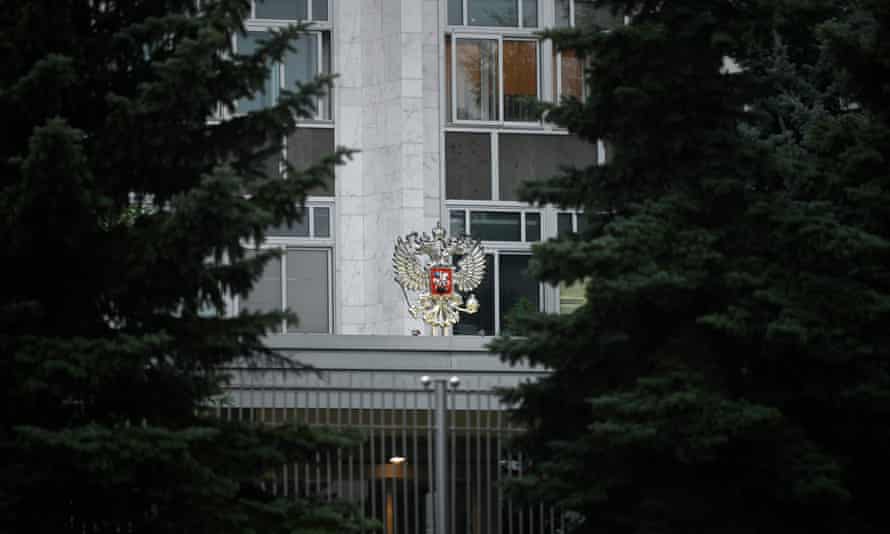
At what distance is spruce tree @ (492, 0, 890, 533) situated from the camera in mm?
15648

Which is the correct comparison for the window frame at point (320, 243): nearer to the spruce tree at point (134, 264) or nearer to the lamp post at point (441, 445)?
the lamp post at point (441, 445)

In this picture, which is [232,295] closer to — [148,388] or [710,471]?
[148,388]

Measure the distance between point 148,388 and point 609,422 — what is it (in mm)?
3923

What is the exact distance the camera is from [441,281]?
28.8 meters

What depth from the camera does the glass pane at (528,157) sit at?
30.9m

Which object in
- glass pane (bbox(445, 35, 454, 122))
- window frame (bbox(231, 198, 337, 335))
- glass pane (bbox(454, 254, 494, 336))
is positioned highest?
glass pane (bbox(445, 35, 454, 122))

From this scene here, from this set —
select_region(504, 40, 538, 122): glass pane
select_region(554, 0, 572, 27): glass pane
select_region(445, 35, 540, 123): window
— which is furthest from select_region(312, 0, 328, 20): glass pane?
select_region(554, 0, 572, 27): glass pane

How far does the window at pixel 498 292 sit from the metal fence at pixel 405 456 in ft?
34.9

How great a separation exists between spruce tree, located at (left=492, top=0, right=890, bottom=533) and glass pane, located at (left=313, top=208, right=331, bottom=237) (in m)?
14.3

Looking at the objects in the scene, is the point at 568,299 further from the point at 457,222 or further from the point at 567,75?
the point at 567,75

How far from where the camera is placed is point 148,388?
15.4 metres

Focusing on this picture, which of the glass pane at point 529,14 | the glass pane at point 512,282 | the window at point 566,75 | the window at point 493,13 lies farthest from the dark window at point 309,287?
the glass pane at point 529,14

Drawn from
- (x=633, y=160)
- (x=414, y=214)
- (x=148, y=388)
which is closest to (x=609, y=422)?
(x=633, y=160)

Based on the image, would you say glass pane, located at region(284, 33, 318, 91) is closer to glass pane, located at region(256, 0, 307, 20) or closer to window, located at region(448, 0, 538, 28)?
glass pane, located at region(256, 0, 307, 20)
